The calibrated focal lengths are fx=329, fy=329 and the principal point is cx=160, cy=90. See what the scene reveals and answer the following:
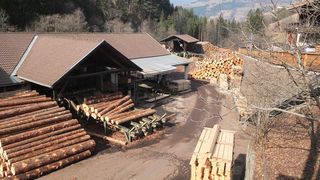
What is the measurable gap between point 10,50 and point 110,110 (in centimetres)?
759

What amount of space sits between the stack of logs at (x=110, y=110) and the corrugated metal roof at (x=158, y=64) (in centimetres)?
571

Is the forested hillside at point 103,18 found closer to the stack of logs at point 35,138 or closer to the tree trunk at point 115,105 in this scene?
the tree trunk at point 115,105

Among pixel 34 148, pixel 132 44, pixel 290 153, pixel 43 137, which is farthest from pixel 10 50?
pixel 290 153

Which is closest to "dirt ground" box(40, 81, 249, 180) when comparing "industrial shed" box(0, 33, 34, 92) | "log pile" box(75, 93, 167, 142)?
"log pile" box(75, 93, 167, 142)

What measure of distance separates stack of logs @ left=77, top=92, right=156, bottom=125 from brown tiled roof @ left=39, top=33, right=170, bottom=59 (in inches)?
351

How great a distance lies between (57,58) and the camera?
18.4 m

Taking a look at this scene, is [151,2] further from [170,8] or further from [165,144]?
[165,144]

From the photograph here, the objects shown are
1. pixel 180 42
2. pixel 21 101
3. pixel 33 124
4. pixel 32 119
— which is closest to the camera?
pixel 33 124

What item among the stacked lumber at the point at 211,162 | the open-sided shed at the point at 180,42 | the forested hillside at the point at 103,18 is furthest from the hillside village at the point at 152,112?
the open-sided shed at the point at 180,42

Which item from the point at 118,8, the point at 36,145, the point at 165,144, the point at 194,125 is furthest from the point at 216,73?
the point at 118,8

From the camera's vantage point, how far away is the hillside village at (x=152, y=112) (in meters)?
9.38

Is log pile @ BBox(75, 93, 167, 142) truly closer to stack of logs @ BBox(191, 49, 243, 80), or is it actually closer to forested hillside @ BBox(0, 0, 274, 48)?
forested hillside @ BBox(0, 0, 274, 48)

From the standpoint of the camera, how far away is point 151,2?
283ft

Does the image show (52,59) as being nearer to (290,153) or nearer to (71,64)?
(71,64)
